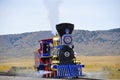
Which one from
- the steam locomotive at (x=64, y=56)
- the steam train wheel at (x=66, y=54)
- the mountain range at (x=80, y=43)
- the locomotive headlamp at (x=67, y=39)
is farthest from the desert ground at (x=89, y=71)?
the mountain range at (x=80, y=43)

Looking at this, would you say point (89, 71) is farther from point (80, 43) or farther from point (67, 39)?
Answer: point (80, 43)

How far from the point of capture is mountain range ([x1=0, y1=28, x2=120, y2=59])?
14938cm

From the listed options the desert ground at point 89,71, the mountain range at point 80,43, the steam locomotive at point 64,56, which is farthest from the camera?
the mountain range at point 80,43

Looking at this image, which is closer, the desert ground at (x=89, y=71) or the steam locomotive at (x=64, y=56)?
the steam locomotive at (x=64, y=56)

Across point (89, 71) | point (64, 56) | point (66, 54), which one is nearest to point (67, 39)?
point (66, 54)

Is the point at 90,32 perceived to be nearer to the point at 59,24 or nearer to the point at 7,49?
the point at 7,49

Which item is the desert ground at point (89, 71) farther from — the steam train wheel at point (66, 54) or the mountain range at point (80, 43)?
the mountain range at point (80, 43)

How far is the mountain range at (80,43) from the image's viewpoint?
149 m

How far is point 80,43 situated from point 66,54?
13484 cm

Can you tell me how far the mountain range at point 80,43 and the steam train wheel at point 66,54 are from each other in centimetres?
11172

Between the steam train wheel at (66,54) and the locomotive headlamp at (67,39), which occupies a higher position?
the locomotive headlamp at (67,39)

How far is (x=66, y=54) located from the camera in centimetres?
2720

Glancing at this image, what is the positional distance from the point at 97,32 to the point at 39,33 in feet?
122

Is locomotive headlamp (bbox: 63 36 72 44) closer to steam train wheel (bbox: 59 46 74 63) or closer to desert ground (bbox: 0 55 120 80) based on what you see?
steam train wheel (bbox: 59 46 74 63)
